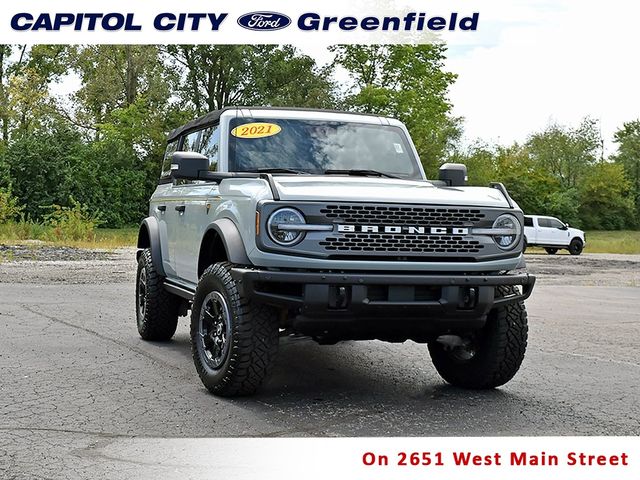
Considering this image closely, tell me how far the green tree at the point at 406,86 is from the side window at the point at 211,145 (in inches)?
1443

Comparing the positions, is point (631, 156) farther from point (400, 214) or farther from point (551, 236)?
point (400, 214)

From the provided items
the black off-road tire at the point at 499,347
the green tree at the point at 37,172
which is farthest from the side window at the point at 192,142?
the green tree at the point at 37,172

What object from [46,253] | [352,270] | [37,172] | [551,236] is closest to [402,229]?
[352,270]

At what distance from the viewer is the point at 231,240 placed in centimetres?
612

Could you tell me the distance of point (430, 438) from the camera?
17.3ft

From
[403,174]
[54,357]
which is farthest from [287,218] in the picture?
[54,357]

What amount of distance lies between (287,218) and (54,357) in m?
3.12

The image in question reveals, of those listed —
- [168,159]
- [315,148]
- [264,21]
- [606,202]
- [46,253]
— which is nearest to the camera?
[315,148]

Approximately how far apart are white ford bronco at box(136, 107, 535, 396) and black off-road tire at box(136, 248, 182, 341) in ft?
5.69

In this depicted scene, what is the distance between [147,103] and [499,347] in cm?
4918

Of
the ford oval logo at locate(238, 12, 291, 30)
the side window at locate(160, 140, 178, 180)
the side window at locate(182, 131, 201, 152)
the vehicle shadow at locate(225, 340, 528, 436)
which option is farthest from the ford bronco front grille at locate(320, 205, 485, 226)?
the ford oval logo at locate(238, 12, 291, 30)

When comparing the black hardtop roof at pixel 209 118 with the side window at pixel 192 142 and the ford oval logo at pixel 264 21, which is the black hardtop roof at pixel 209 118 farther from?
the ford oval logo at pixel 264 21

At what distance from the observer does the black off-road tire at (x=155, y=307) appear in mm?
8672

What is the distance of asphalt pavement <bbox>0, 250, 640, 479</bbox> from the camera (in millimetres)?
5348
